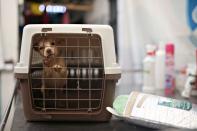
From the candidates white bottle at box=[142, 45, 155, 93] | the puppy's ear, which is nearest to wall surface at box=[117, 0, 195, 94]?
white bottle at box=[142, 45, 155, 93]

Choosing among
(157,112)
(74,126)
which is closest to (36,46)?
(74,126)

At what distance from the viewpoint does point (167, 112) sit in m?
1.05

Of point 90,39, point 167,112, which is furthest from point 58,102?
point 167,112

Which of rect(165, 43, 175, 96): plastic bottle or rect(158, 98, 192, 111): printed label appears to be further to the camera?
rect(165, 43, 175, 96): plastic bottle

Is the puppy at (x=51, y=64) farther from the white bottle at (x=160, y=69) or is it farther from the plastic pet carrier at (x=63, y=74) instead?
the white bottle at (x=160, y=69)

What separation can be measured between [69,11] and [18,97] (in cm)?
89

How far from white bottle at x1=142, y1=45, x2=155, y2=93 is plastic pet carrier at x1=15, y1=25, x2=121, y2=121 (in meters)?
0.52

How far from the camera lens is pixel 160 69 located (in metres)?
1.62

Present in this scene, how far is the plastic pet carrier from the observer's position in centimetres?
109

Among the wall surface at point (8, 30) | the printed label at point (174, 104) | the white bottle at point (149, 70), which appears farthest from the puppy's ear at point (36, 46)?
the wall surface at point (8, 30)

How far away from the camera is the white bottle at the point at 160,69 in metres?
1.61

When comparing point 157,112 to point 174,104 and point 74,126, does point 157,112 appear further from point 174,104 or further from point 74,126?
point 74,126

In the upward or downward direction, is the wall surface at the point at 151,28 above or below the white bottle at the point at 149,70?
above

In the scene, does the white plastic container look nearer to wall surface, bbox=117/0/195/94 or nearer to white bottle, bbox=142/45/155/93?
white bottle, bbox=142/45/155/93
